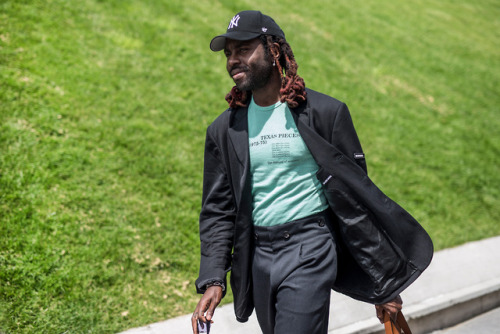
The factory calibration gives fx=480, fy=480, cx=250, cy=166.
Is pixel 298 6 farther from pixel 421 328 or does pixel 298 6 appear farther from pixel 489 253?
pixel 421 328

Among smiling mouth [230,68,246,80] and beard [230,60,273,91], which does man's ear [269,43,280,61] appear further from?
smiling mouth [230,68,246,80]

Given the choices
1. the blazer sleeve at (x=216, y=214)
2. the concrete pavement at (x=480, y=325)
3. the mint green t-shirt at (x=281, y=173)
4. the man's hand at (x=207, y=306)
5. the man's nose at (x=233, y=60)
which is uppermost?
the man's nose at (x=233, y=60)

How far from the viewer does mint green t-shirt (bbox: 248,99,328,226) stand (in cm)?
300

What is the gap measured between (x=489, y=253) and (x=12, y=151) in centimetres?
643

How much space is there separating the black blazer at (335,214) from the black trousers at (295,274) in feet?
0.36

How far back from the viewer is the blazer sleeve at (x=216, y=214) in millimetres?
3090

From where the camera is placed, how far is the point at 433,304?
525 cm

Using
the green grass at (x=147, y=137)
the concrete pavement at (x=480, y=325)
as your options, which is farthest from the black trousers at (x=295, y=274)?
the concrete pavement at (x=480, y=325)

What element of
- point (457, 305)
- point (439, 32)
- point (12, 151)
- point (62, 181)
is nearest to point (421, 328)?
point (457, 305)

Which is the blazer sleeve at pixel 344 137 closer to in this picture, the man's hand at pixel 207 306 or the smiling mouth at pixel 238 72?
the smiling mouth at pixel 238 72

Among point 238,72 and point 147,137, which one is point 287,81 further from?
point 147,137

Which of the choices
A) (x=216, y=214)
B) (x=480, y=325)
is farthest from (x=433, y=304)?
(x=216, y=214)

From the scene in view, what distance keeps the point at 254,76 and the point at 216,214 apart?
94 cm

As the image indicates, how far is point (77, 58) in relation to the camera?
26.1ft
